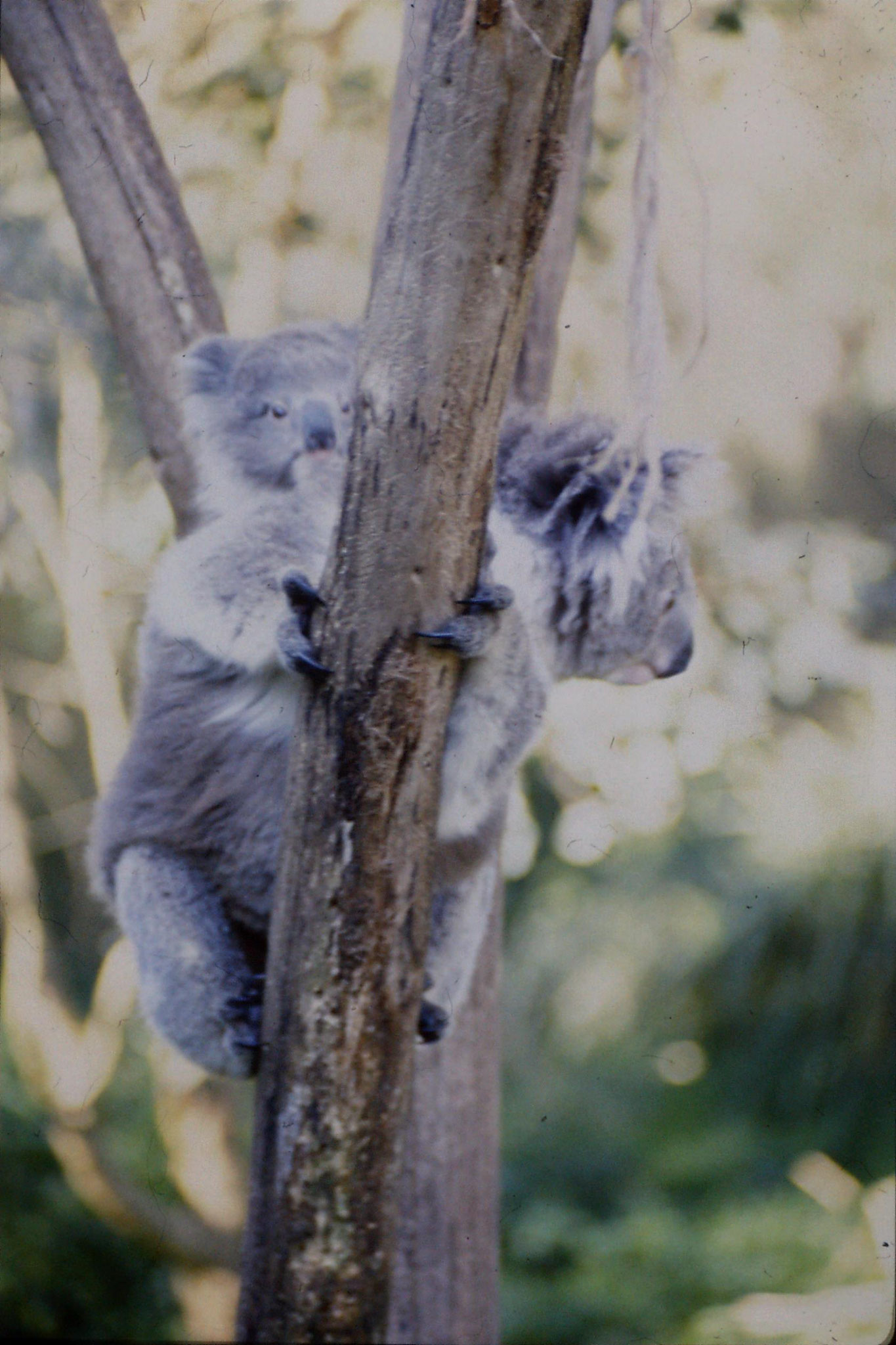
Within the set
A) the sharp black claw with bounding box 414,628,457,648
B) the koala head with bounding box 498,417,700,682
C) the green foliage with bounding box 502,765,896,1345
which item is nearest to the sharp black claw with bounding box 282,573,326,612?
the sharp black claw with bounding box 414,628,457,648

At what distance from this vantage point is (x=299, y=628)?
4.42 ft

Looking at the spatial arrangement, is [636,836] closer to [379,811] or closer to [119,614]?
[119,614]

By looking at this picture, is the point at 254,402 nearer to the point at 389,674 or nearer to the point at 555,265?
the point at 555,265

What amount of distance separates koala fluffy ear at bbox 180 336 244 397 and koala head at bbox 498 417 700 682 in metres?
0.63

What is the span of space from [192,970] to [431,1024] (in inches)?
15.9

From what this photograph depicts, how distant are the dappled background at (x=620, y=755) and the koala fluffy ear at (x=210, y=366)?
1.79 feet

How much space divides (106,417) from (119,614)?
61 centimetres

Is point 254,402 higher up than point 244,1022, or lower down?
higher up

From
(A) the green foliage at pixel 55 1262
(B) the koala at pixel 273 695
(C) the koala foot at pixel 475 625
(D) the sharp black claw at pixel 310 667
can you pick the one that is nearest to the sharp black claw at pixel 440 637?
(C) the koala foot at pixel 475 625

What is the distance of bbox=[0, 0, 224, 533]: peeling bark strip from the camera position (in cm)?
207

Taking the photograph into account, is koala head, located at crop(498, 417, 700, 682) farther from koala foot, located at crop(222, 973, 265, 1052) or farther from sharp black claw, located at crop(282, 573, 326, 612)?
koala foot, located at crop(222, 973, 265, 1052)

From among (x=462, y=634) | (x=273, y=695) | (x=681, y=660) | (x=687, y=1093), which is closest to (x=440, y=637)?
(x=462, y=634)

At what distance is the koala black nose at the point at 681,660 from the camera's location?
2.04 metres

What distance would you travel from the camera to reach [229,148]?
271cm
